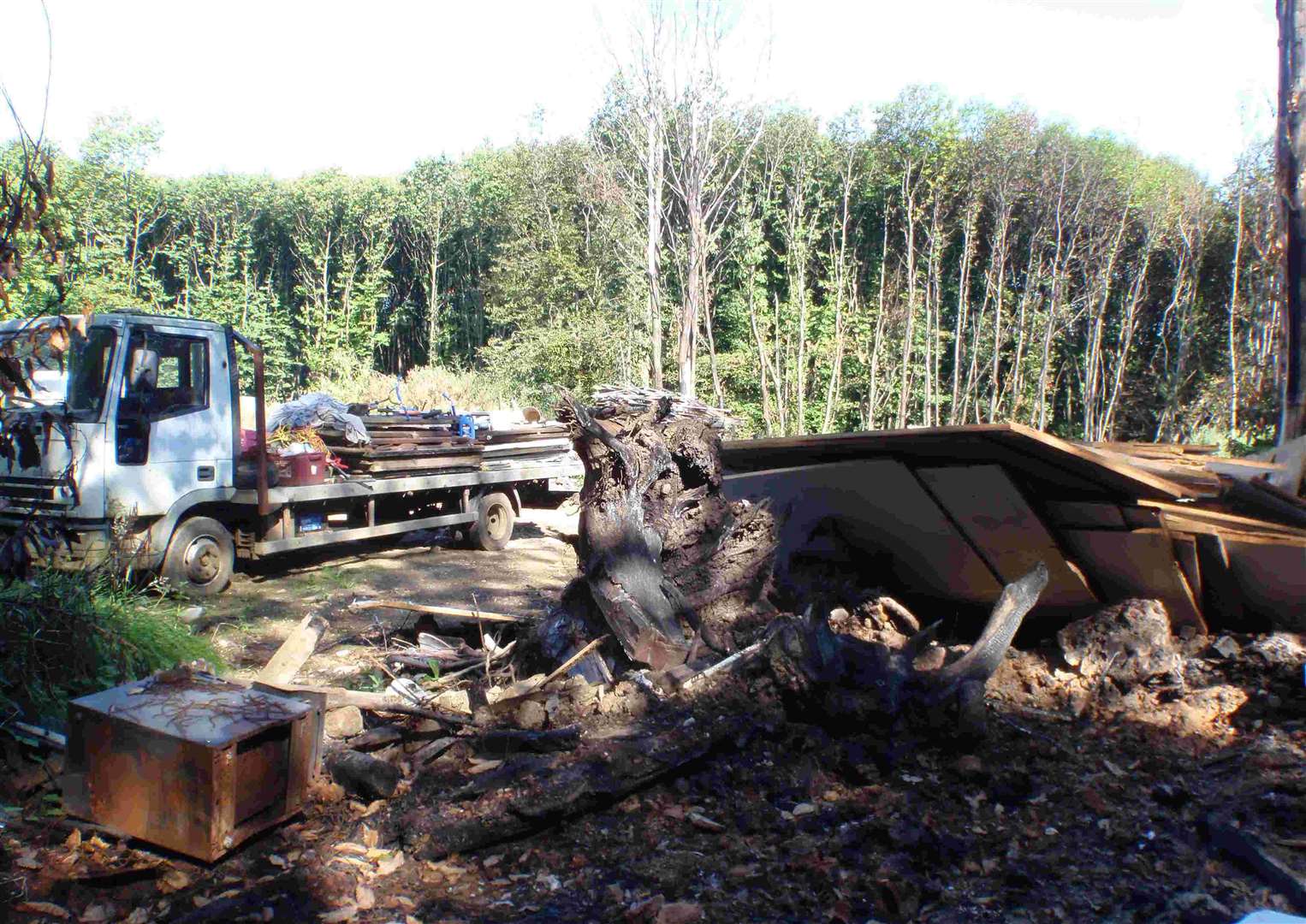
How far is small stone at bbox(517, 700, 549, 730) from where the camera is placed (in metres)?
4.50

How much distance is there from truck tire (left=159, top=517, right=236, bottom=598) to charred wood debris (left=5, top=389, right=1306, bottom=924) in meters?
4.09

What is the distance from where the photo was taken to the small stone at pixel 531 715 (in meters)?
4.50

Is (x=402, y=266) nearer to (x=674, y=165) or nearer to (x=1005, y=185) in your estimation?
(x=674, y=165)

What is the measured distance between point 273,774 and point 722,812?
1.79 m

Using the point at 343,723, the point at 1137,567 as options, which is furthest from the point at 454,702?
the point at 1137,567

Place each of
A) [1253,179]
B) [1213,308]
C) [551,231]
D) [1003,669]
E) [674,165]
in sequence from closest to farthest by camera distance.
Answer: [1003,669]
[674,165]
[1253,179]
[1213,308]
[551,231]

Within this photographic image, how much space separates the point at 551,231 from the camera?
25562 millimetres

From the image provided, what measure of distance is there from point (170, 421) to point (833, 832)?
7.74m

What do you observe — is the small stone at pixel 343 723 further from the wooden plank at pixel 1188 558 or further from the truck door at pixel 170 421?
the truck door at pixel 170 421

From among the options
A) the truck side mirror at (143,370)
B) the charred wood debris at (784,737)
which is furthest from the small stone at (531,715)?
the truck side mirror at (143,370)

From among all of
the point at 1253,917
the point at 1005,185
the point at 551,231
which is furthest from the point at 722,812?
the point at 551,231

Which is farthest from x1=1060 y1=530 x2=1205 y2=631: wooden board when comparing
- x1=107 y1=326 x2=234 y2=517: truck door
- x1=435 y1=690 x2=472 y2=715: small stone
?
x1=107 y1=326 x2=234 y2=517: truck door

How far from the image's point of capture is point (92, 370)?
8.59m

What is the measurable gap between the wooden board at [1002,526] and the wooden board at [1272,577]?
74 cm
